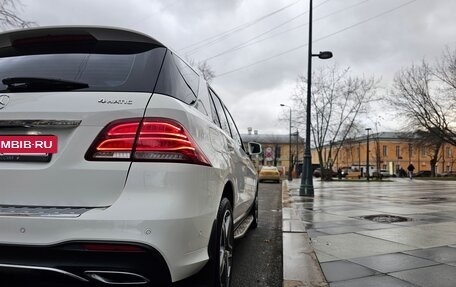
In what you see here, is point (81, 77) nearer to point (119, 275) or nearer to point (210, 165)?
point (210, 165)

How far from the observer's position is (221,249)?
3.32 m

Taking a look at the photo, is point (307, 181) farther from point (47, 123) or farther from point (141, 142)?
point (47, 123)

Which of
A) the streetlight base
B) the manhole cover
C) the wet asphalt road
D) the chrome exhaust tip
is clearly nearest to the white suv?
the chrome exhaust tip

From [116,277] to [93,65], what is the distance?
1.30 m

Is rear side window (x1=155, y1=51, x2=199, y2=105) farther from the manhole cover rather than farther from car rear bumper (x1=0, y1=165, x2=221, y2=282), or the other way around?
the manhole cover

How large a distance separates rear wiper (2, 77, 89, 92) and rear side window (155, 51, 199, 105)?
0.45 metres

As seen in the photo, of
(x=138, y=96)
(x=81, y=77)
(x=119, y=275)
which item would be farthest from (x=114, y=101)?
(x=119, y=275)

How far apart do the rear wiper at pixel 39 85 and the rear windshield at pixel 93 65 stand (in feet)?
0.04

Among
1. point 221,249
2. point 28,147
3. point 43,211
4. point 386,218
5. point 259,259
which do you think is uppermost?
point 28,147

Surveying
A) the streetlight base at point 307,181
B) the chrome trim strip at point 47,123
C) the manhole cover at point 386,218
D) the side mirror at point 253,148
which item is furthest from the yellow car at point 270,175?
the chrome trim strip at point 47,123

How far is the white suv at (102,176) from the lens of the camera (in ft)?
7.57

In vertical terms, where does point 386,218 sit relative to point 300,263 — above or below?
above

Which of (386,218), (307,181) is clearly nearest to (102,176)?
(386,218)

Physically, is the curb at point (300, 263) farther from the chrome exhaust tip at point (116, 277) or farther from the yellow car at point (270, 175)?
the yellow car at point (270, 175)
